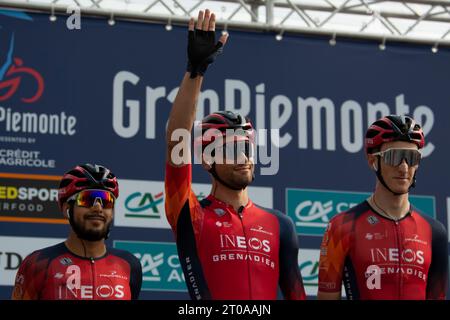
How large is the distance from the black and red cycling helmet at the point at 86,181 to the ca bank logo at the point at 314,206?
12.3ft

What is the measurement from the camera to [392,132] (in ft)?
24.4

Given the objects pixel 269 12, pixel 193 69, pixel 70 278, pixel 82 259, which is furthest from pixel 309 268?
pixel 193 69

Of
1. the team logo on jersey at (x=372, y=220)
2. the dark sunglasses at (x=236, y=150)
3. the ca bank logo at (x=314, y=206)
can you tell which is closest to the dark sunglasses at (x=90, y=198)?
the dark sunglasses at (x=236, y=150)

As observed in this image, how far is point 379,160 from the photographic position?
24.4 feet

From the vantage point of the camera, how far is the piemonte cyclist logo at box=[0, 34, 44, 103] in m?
10.5

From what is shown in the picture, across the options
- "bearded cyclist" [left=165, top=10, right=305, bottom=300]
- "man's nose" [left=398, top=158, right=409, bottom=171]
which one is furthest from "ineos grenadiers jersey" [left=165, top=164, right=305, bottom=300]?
"man's nose" [left=398, top=158, right=409, bottom=171]

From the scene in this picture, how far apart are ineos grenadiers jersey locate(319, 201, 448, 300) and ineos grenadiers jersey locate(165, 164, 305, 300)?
281mm

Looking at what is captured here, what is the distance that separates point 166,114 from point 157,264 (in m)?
1.49

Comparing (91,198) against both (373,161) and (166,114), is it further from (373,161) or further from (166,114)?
(166,114)

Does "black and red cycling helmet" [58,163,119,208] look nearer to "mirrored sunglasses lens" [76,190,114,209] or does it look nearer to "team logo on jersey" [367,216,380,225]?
"mirrored sunglasses lens" [76,190,114,209]

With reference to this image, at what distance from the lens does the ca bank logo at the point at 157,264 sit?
1038 centimetres
